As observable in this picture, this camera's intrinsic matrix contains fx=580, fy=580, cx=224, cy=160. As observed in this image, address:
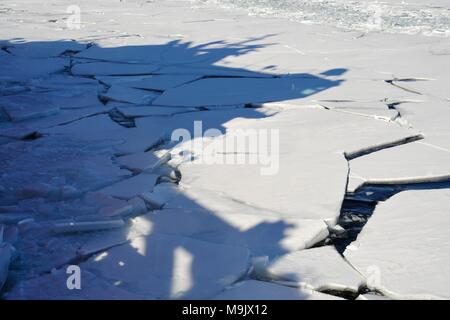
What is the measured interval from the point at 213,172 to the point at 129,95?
5.65 ft

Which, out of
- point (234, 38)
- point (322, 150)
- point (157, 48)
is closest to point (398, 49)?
point (234, 38)

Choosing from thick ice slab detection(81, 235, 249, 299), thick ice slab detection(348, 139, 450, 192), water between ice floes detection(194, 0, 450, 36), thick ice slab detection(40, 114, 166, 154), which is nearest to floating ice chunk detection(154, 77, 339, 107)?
thick ice slab detection(40, 114, 166, 154)

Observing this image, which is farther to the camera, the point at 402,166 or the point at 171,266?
the point at 402,166

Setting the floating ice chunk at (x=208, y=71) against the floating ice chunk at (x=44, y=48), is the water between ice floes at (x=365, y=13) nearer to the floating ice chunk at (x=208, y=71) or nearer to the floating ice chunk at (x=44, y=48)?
the floating ice chunk at (x=208, y=71)

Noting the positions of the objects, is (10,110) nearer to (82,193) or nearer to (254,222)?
(82,193)

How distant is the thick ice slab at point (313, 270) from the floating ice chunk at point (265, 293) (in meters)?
0.04

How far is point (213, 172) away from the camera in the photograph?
9.22ft

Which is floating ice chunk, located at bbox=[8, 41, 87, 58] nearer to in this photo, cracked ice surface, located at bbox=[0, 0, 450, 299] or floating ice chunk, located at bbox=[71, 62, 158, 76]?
cracked ice surface, located at bbox=[0, 0, 450, 299]

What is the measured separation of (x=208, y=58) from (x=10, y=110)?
2.51 meters

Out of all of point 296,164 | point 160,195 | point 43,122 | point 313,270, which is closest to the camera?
point 313,270

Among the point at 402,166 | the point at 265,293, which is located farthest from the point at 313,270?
the point at 402,166

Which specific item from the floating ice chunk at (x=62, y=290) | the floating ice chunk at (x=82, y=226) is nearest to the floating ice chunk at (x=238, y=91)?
the floating ice chunk at (x=82, y=226)

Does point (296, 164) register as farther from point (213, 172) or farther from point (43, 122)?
point (43, 122)

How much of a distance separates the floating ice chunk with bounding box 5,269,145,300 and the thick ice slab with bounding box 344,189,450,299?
0.76 meters
